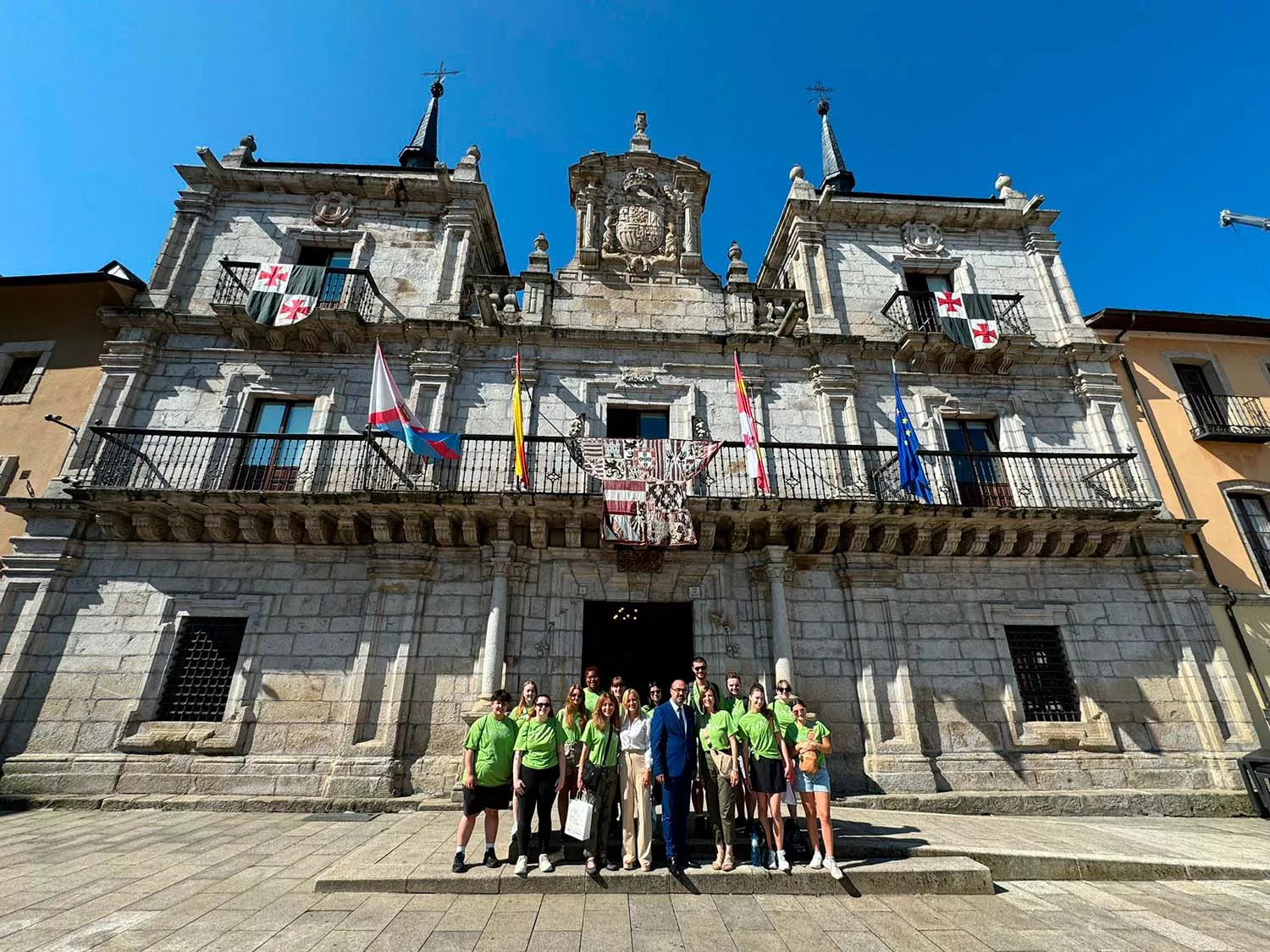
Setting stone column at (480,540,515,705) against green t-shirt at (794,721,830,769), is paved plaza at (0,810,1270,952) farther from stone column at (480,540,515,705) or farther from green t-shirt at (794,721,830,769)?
stone column at (480,540,515,705)

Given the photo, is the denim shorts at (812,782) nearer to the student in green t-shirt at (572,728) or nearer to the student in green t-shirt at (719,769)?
the student in green t-shirt at (719,769)

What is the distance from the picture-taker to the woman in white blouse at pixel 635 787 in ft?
18.2

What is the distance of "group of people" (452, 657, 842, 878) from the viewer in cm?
555

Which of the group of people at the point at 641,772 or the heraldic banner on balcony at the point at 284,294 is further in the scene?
the heraldic banner on balcony at the point at 284,294

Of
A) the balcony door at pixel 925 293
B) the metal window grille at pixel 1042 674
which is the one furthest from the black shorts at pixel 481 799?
the balcony door at pixel 925 293

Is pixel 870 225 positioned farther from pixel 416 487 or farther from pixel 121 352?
pixel 121 352

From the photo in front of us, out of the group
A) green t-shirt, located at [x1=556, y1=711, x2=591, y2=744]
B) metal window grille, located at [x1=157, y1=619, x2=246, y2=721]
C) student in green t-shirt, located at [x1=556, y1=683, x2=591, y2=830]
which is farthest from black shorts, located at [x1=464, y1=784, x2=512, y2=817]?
metal window grille, located at [x1=157, y1=619, x2=246, y2=721]

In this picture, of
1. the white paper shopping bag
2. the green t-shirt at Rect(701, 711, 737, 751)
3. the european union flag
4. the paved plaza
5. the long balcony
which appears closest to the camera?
the paved plaza

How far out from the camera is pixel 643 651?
10375 mm

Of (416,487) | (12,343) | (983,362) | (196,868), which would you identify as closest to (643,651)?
(416,487)

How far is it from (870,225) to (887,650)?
37.2ft

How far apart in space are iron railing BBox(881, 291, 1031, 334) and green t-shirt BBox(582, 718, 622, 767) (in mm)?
11708

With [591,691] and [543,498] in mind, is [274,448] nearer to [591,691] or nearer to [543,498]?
[543,498]

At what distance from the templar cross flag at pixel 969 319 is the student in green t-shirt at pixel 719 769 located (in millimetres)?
10807
